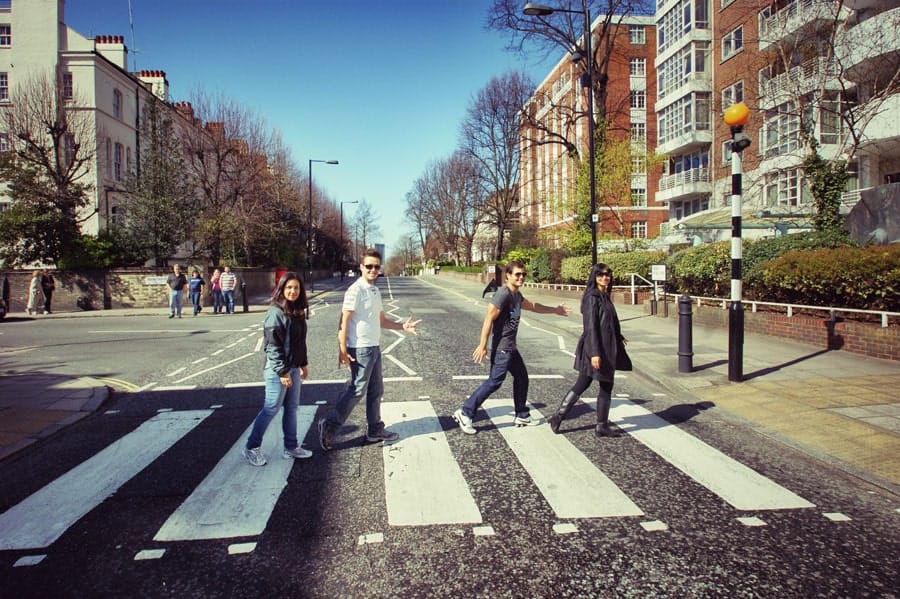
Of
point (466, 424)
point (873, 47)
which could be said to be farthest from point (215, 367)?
point (873, 47)

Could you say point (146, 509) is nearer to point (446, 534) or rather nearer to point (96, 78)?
point (446, 534)

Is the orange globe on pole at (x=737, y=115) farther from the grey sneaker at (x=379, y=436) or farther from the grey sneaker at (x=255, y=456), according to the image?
the grey sneaker at (x=255, y=456)

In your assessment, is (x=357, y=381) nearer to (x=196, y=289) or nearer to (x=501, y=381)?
(x=501, y=381)

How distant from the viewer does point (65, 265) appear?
24359mm

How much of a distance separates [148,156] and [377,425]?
26685mm

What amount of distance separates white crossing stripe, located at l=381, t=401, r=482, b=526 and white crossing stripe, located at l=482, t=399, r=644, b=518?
60cm

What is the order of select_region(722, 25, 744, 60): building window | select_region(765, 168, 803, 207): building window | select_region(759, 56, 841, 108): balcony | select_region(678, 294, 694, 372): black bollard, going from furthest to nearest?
select_region(722, 25, 744, 60): building window < select_region(765, 168, 803, 207): building window < select_region(759, 56, 841, 108): balcony < select_region(678, 294, 694, 372): black bollard

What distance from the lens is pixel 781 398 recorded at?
6922 millimetres

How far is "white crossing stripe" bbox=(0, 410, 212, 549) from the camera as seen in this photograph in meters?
3.49

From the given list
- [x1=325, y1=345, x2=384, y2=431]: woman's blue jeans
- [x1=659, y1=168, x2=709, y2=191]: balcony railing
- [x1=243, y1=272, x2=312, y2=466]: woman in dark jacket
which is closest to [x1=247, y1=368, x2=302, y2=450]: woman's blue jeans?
[x1=243, y1=272, x2=312, y2=466]: woman in dark jacket

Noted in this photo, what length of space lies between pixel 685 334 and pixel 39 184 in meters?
26.1

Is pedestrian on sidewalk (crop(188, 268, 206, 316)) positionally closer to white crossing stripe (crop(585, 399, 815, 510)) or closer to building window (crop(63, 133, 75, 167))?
building window (crop(63, 133, 75, 167))

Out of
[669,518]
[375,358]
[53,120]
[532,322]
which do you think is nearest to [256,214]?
[53,120]

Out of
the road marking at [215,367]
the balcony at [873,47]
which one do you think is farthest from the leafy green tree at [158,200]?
the balcony at [873,47]
